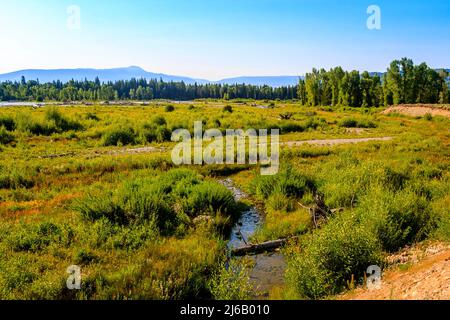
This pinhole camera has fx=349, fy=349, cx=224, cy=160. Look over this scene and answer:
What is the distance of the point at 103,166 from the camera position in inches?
790

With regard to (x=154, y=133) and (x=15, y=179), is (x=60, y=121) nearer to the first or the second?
(x=154, y=133)

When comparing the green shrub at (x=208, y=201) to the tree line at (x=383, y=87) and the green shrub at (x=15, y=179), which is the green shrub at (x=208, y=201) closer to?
the green shrub at (x=15, y=179)

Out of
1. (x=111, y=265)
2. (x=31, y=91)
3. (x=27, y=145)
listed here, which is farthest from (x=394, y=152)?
(x=31, y=91)

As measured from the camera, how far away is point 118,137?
30.8m

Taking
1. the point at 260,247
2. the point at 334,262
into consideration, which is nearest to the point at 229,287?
the point at 334,262

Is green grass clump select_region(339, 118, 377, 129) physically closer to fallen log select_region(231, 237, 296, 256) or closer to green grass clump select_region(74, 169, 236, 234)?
green grass clump select_region(74, 169, 236, 234)

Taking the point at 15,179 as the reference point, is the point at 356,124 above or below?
above

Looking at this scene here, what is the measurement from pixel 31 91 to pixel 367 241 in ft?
639

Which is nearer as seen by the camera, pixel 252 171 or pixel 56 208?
pixel 56 208

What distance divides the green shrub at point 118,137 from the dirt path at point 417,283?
25.2 meters

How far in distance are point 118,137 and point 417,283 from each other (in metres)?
27.8

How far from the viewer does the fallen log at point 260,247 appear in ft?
34.3

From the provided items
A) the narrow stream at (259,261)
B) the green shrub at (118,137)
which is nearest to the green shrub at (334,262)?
the narrow stream at (259,261)
